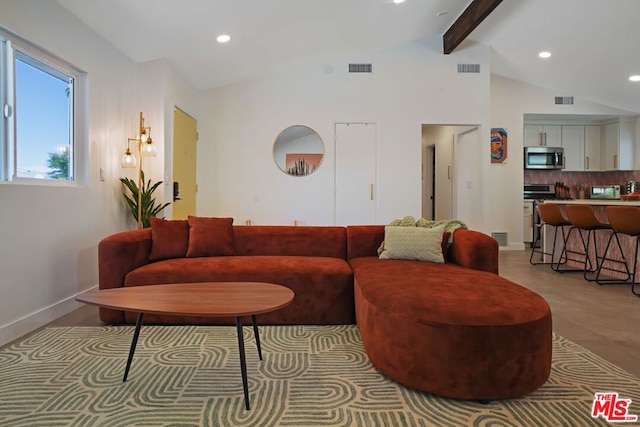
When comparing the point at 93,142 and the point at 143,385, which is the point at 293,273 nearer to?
the point at 143,385

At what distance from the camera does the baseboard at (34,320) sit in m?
2.48

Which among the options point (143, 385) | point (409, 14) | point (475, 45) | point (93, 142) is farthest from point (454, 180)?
point (143, 385)

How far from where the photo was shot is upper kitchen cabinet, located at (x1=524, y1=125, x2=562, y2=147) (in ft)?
24.1

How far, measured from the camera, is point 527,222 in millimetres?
7152

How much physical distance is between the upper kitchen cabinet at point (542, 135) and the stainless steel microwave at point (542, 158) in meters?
0.24

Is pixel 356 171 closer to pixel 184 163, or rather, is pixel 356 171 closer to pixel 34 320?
pixel 184 163

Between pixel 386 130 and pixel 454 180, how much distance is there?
1.72 m

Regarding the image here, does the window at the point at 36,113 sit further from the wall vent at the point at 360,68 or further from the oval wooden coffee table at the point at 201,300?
the wall vent at the point at 360,68

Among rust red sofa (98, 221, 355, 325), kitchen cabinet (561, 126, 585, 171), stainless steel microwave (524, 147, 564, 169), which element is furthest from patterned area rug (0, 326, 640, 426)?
kitchen cabinet (561, 126, 585, 171)

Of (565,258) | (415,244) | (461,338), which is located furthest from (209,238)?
(565,258)

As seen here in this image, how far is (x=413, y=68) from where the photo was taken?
587 centimetres

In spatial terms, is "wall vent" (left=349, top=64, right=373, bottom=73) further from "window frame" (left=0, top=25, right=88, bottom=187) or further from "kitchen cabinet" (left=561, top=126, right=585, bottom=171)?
"kitchen cabinet" (left=561, top=126, right=585, bottom=171)

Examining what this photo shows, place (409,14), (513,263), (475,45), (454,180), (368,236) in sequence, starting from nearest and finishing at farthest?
1. (368,236)
2. (409,14)
3. (513,263)
4. (475,45)
5. (454,180)

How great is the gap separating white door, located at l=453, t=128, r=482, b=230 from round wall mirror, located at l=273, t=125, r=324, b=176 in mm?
2434
